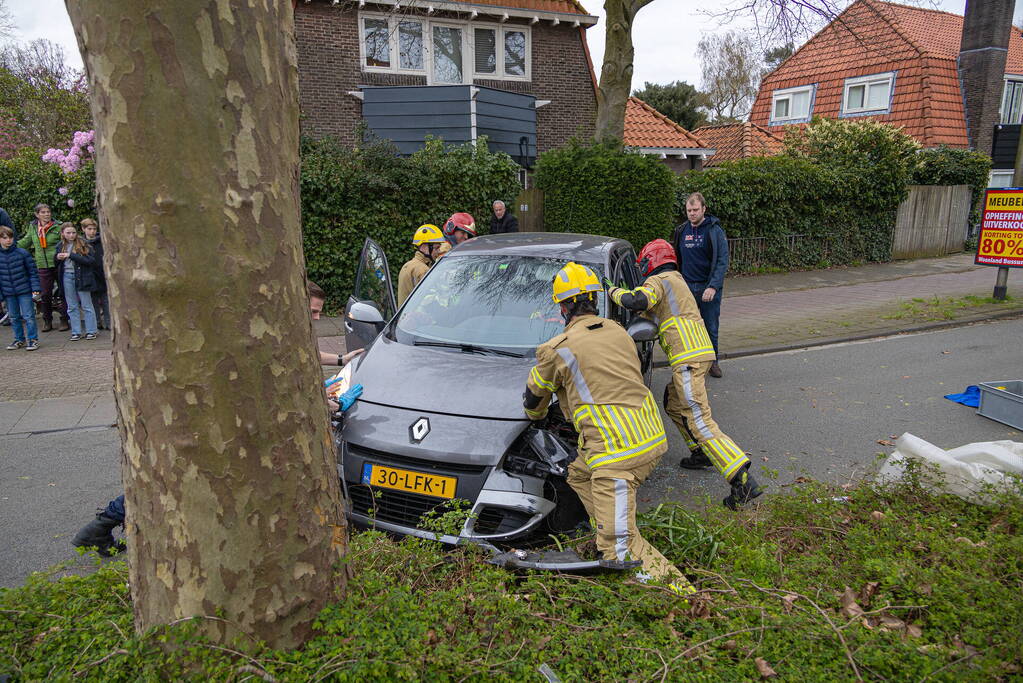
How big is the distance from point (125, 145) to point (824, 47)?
31819 millimetres

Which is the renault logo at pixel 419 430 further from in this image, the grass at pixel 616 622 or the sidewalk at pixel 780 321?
the sidewalk at pixel 780 321

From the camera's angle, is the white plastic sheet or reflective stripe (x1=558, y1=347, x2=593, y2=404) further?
the white plastic sheet

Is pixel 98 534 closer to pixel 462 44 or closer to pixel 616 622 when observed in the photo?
pixel 616 622

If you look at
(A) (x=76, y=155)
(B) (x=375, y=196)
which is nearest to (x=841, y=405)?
(B) (x=375, y=196)

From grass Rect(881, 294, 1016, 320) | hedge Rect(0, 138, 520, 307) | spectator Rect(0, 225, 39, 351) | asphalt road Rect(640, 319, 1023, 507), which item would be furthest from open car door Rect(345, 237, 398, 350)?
grass Rect(881, 294, 1016, 320)

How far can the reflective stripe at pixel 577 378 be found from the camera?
360 cm

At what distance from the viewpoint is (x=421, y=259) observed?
6.86 m

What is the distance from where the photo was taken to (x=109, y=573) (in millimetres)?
2791

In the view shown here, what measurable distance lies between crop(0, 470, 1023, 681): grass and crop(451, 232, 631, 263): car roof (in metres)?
2.53

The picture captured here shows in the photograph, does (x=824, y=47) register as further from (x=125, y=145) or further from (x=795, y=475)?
(x=125, y=145)

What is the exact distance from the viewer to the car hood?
13.1ft

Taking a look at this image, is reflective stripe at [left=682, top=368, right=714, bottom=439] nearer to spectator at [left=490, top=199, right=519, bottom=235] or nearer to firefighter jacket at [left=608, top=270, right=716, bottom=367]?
firefighter jacket at [left=608, top=270, right=716, bottom=367]

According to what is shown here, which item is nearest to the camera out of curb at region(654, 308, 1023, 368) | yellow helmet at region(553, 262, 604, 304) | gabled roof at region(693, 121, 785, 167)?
yellow helmet at region(553, 262, 604, 304)

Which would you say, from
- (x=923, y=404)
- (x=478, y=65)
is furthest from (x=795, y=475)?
(x=478, y=65)
